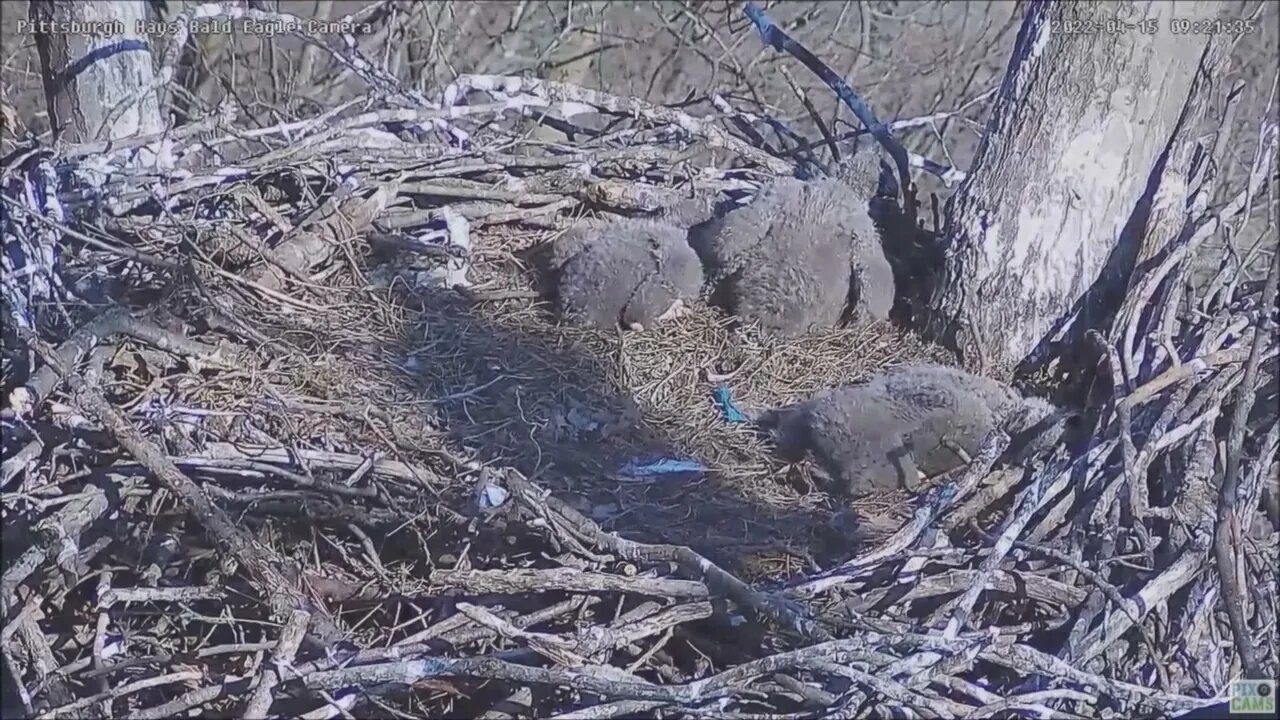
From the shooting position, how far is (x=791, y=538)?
2.94 m

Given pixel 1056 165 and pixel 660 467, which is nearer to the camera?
pixel 660 467

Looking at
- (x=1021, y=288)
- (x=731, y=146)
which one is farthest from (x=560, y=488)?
(x=731, y=146)

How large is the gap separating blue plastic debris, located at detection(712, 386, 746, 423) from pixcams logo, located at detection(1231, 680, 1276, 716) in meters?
1.45

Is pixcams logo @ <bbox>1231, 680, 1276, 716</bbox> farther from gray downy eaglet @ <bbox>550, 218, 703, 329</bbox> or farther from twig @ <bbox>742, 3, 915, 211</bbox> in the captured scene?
twig @ <bbox>742, 3, 915, 211</bbox>

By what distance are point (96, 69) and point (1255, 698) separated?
3.51 metres

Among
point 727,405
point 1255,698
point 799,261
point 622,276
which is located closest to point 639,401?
point 727,405

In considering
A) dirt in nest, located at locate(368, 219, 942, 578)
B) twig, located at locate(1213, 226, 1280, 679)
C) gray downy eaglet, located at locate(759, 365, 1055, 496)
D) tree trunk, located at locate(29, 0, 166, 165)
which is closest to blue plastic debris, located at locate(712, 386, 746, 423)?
dirt in nest, located at locate(368, 219, 942, 578)

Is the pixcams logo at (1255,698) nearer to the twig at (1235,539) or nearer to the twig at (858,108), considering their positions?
the twig at (1235,539)

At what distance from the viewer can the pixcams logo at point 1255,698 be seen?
89.4 inches

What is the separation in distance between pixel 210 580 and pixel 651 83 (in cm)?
489

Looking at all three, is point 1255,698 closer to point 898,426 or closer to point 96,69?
point 898,426

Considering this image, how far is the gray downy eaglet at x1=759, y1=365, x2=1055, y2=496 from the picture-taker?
3104 millimetres

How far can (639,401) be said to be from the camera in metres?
3.48

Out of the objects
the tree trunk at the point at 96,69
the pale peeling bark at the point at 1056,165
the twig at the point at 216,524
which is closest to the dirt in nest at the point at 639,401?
the pale peeling bark at the point at 1056,165
